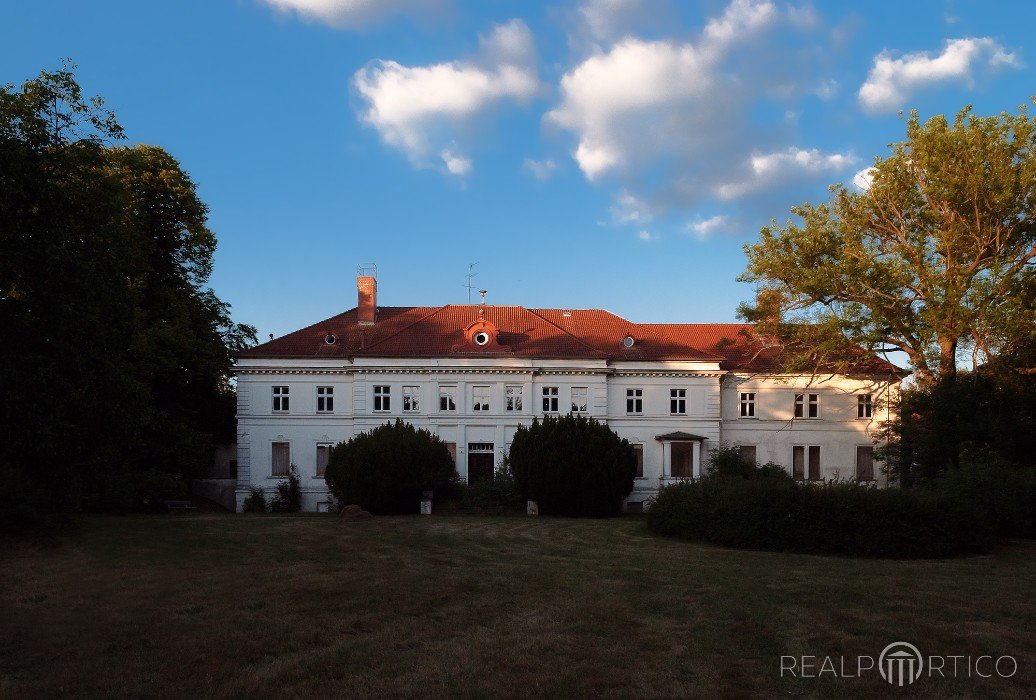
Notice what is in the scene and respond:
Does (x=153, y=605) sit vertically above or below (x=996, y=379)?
below

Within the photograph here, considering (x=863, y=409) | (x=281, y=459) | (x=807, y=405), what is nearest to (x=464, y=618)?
(x=281, y=459)

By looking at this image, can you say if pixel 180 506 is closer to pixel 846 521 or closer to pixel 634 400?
pixel 634 400

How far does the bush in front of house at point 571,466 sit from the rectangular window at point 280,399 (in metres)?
13.4

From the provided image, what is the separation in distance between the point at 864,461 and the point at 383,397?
25.2 meters

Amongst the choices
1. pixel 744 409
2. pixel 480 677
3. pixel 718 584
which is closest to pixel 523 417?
pixel 744 409

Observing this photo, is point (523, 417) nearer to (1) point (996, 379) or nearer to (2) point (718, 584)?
(1) point (996, 379)

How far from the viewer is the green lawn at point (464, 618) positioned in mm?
7988

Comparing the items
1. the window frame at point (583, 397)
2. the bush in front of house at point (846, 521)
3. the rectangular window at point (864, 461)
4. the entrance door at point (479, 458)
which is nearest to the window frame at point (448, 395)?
the entrance door at point (479, 458)

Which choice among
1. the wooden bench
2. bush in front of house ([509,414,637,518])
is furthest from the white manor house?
bush in front of house ([509,414,637,518])

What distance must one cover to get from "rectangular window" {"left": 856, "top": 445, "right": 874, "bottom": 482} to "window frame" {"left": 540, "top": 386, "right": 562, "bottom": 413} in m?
16.1

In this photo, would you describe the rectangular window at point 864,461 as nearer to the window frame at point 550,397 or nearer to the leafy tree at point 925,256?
the leafy tree at point 925,256

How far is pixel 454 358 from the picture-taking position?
39438 mm

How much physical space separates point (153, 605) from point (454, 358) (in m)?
28.5

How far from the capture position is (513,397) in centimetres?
4003
